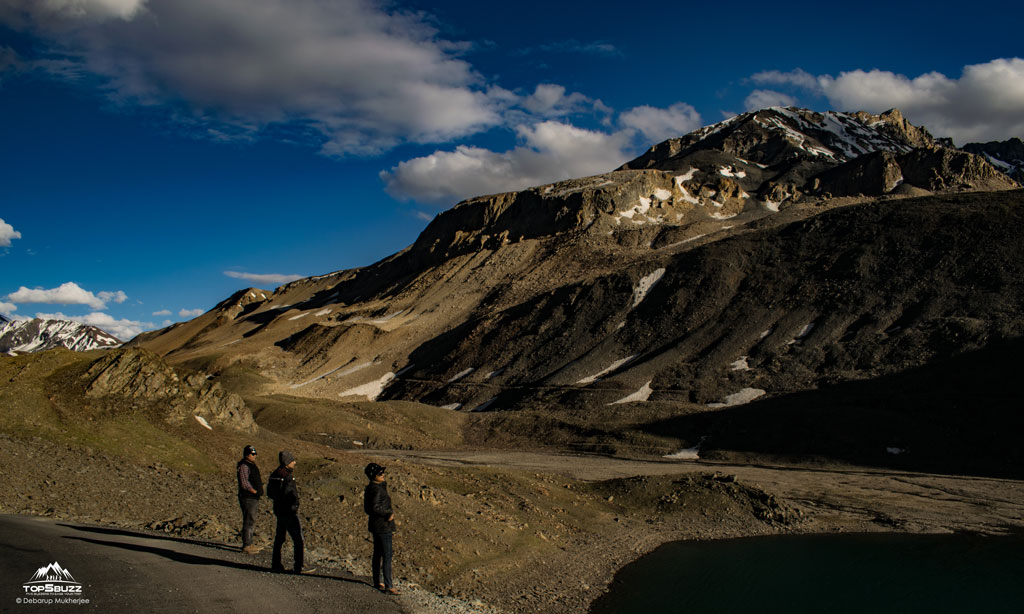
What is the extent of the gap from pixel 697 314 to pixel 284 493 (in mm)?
61519

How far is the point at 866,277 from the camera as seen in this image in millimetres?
62062

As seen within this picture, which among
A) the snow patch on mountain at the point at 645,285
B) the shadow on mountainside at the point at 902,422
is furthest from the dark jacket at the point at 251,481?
the snow patch on mountain at the point at 645,285

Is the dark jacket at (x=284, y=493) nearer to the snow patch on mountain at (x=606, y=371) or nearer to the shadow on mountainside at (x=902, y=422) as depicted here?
the shadow on mountainside at (x=902, y=422)

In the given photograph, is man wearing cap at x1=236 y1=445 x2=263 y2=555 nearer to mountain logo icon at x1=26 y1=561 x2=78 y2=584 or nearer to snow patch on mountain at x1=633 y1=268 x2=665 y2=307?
mountain logo icon at x1=26 y1=561 x2=78 y2=584

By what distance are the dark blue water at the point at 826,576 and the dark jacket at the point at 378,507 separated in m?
7.54

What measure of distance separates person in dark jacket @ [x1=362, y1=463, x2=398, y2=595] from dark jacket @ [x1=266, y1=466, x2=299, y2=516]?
4.30 feet

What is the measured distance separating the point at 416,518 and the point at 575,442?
33681 mm

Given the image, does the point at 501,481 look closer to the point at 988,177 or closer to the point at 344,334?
the point at 344,334

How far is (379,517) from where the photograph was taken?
34.8ft

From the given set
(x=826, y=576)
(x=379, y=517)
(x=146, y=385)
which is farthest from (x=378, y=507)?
(x=826, y=576)

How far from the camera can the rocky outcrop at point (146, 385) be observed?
799 inches

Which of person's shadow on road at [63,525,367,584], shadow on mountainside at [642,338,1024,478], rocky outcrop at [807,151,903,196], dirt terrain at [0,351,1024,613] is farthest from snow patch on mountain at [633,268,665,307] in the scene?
rocky outcrop at [807,151,903,196]

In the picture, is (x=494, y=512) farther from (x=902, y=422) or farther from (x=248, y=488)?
(x=902, y=422)

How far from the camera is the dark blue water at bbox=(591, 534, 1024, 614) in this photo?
1731 cm
